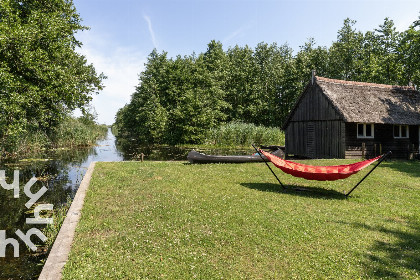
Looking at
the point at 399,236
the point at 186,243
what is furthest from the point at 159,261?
the point at 399,236

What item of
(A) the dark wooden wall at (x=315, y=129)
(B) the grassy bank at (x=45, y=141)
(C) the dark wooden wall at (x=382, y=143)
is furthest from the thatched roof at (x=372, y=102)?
(B) the grassy bank at (x=45, y=141)

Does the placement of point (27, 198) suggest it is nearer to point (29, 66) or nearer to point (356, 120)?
point (29, 66)

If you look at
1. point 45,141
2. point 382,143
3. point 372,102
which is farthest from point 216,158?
point 45,141

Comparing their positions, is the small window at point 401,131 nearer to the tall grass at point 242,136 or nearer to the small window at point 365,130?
the small window at point 365,130

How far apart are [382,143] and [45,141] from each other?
104ft

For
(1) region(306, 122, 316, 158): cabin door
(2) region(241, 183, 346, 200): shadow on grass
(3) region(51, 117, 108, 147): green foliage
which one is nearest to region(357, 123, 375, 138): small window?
(1) region(306, 122, 316, 158): cabin door

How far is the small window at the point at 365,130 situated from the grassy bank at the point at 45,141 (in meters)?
28.3

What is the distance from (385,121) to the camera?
22844mm

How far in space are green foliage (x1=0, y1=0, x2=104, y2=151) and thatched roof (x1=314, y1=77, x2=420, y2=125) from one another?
22.2 m

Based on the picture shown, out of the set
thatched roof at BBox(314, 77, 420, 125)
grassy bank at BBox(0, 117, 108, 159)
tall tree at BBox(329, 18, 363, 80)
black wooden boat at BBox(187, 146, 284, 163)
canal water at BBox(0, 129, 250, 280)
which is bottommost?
canal water at BBox(0, 129, 250, 280)

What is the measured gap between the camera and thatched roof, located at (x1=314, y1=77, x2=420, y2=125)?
22875 mm

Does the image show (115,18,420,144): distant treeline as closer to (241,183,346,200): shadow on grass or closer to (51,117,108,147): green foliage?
(51,117,108,147): green foliage

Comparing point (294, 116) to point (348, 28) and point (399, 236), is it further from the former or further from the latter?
point (348, 28)

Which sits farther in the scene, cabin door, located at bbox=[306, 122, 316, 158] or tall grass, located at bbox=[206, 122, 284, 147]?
tall grass, located at bbox=[206, 122, 284, 147]
